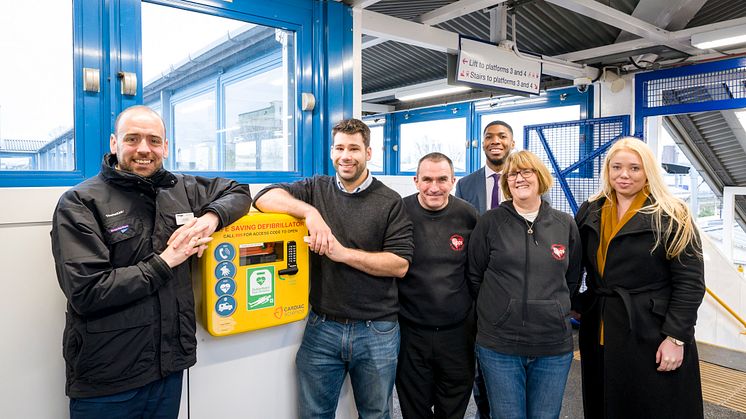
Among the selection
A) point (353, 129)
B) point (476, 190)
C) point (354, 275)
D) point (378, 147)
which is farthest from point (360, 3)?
point (378, 147)

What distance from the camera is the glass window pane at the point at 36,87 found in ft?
6.03

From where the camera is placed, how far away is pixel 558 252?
1919 mm

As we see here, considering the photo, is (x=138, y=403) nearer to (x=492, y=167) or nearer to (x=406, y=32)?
(x=492, y=167)

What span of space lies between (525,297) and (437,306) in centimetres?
39

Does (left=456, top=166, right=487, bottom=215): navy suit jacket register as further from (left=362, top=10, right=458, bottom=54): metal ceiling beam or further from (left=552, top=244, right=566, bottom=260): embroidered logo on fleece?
(left=362, top=10, right=458, bottom=54): metal ceiling beam

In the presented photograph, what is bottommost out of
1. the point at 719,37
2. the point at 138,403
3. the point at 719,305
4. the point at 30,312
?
the point at 719,305

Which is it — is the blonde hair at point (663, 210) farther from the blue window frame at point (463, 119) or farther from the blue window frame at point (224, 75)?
the blue window frame at point (463, 119)

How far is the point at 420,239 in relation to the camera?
2.13 meters

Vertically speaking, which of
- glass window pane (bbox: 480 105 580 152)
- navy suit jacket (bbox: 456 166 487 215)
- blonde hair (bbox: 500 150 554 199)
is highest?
glass window pane (bbox: 480 105 580 152)

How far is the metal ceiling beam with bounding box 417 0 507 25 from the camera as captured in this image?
315 centimetres

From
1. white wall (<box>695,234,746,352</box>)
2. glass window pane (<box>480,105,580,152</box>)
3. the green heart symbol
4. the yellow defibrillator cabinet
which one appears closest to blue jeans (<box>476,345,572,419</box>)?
the yellow defibrillator cabinet

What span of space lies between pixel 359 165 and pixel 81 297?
1.06 metres

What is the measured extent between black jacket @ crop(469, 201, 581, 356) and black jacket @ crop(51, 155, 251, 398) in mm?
1152

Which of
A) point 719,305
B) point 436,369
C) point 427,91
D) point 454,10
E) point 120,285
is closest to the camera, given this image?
point 120,285
